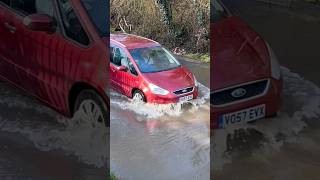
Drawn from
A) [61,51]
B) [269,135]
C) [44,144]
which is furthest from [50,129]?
[269,135]

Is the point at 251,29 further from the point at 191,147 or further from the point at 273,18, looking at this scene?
the point at 191,147

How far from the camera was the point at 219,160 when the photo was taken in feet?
11.3

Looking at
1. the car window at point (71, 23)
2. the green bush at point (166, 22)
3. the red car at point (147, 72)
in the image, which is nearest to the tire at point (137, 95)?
the red car at point (147, 72)

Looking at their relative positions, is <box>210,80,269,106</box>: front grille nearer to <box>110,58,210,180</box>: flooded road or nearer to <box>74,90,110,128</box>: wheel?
<box>110,58,210,180</box>: flooded road

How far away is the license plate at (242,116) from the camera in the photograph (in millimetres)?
3346

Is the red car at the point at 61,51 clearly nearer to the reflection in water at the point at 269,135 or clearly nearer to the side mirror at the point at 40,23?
the side mirror at the point at 40,23

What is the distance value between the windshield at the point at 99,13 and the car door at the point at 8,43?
0.66 meters

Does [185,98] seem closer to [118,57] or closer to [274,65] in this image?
[118,57]

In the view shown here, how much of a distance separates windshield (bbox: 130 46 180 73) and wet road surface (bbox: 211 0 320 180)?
0.54 m

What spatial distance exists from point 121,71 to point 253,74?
0.82m

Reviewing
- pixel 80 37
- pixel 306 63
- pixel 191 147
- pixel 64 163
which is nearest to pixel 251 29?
pixel 306 63

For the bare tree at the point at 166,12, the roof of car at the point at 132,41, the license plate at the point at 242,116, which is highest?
the bare tree at the point at 166,12

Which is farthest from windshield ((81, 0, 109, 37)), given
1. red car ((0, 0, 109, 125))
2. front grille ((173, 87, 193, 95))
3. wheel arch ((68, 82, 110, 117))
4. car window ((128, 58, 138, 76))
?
front grille ((173, 87, 193, 95))

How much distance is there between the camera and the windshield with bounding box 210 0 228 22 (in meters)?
3.19
